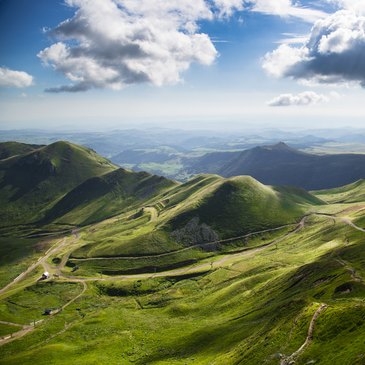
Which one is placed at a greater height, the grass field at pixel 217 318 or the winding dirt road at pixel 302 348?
the winding dirt road at pixel 302 348

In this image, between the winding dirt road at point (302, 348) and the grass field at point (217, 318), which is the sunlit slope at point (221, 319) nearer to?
the grass field at point (217, 318)

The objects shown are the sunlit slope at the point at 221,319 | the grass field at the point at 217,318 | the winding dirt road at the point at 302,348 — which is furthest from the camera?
the grass field at the point at 217,318

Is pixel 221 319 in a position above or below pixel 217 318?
above

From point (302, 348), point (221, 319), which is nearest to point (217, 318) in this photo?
point (221, 319)

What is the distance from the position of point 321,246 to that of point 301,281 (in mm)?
81425

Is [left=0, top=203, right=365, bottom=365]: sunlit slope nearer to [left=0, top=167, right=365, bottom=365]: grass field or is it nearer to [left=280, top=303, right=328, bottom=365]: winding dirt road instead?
[left=0, top=167, right=365, bottom=365]: grass field

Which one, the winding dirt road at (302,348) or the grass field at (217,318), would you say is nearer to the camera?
the winding dirt road at (302,348)

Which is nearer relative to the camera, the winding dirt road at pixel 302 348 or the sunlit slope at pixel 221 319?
the winding dirt road at pixel 302 348

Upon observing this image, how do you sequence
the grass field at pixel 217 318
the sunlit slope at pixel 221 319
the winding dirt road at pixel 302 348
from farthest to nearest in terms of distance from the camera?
the grass field at pixel 217 318 < the sunlit slope at pixel 221 319 < the winding dirt road at pixel 302 348

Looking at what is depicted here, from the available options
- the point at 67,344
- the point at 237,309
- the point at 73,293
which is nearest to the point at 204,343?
the point at 237,309

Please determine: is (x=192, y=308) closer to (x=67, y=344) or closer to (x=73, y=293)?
(x=67, y=344)

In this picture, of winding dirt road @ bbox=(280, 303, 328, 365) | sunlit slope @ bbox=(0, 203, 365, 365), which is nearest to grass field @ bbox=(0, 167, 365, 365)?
sunlit slope @ bbox=(0, 203, 365, 365)

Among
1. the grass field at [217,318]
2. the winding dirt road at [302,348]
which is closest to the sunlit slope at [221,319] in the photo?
the grass field at [217,318]

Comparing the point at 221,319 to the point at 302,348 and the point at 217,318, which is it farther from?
the point at 302,348
